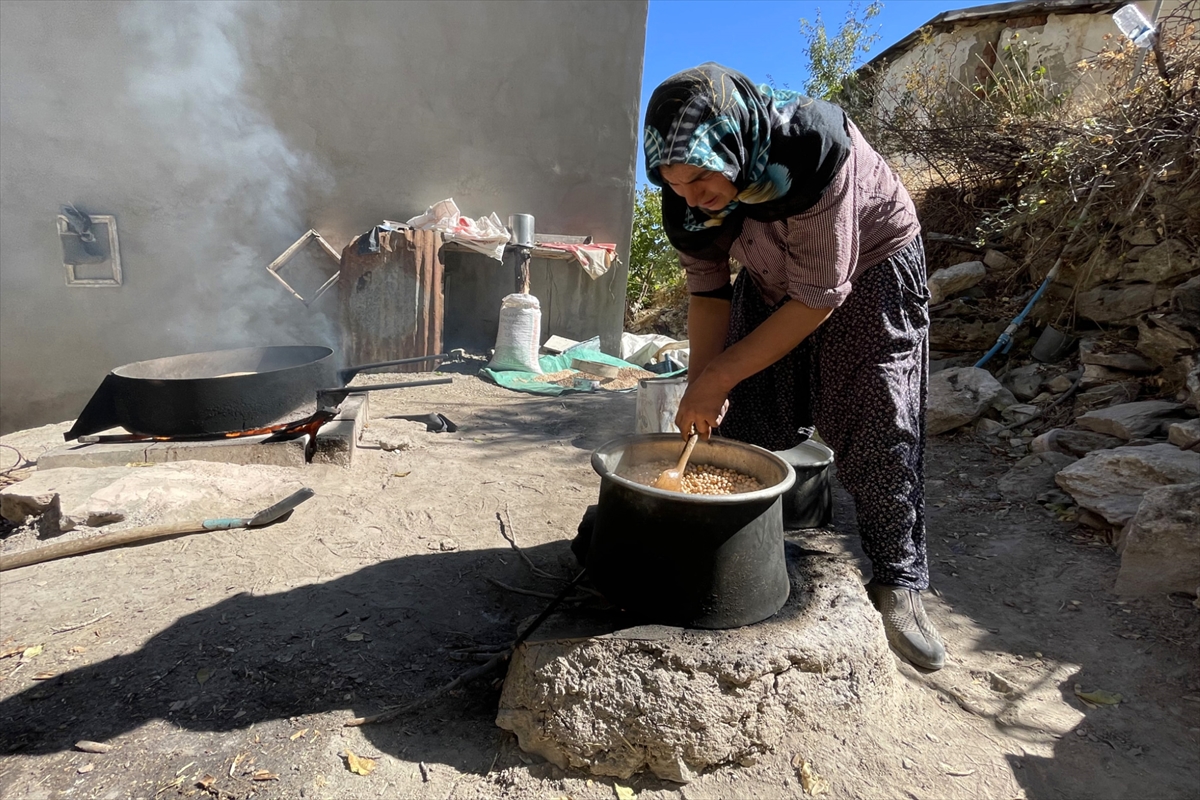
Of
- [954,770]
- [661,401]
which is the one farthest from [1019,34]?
[954,770]

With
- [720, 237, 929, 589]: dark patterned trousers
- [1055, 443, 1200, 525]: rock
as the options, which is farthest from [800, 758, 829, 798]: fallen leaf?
[1055, 443, 1200, 525]: rock

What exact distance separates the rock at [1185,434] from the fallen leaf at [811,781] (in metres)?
2.81

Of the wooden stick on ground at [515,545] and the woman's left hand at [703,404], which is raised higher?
the woman's left hand at [703,404]

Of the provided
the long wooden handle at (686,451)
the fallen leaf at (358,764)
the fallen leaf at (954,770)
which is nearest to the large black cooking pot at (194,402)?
the fallen leaf at (358,764)

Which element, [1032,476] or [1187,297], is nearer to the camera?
[1032,476]

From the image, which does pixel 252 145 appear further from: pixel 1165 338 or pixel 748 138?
pixel 1165 338

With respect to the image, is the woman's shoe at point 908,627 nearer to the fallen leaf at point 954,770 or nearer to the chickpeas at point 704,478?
the fallen leaf at point 954,770

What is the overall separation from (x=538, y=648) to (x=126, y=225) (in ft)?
21.8

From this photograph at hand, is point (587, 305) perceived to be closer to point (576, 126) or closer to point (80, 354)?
point (576, 126)

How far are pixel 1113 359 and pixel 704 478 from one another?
376 centimetres

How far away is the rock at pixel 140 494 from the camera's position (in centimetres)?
287

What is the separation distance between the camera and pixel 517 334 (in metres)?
6.65

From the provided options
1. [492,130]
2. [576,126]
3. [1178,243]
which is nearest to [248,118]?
[492,130]

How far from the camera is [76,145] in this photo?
586 centimetres
